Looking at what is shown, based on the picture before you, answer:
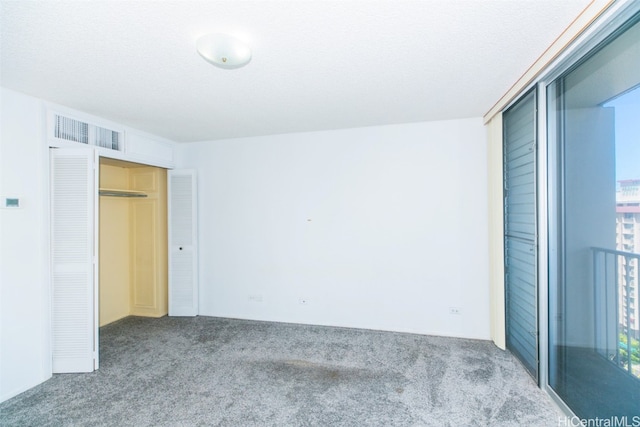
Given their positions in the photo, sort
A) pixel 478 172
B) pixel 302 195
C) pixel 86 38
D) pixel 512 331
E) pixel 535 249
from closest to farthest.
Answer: pixel 86 38 → pixel 535 249 → pixel 512 331 → pixel 478 172 → pixel 302 195

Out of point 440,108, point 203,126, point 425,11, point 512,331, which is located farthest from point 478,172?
point 203,126

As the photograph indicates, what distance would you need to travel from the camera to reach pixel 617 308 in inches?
63.2

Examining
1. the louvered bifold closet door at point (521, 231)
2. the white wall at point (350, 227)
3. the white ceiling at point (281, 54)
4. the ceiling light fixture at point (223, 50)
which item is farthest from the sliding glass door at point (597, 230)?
the ceiling light fixture at point (223, 50)

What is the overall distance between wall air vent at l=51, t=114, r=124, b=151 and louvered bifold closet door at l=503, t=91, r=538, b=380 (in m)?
4.09

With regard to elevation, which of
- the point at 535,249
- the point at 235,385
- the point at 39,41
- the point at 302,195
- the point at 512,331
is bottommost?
the point at 235,385

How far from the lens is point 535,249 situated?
2268mm

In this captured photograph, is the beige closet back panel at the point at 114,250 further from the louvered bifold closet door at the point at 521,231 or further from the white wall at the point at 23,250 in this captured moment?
the louvered bifold closet door at the point at 521,231

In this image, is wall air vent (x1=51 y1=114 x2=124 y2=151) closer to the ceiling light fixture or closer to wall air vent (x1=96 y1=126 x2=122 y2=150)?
wall air vent (x1=96 y1=126 x2=122 y2=150)

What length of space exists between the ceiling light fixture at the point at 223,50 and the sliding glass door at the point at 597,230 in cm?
205

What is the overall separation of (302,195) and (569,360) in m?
2.96

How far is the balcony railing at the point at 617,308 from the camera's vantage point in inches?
59.4

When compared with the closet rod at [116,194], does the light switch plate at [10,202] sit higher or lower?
lower

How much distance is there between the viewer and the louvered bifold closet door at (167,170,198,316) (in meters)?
4.00

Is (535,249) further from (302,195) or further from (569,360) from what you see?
(302,195)
